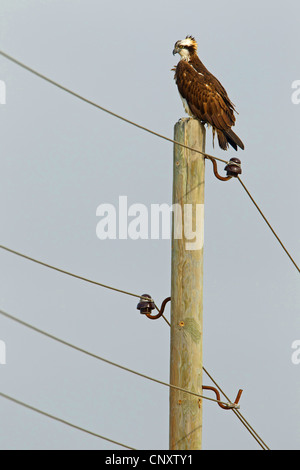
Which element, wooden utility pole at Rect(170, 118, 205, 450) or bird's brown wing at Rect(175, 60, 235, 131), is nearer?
wooden utility pole at Rect(170, 118, 205, 450)

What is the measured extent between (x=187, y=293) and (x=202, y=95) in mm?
2848

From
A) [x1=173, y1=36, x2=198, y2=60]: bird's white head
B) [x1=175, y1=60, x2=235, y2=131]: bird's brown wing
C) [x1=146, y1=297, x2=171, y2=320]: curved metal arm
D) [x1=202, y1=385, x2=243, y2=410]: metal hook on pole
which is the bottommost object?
[x1=202, y1=385, x2=243, y2=410]: metal hook on pole

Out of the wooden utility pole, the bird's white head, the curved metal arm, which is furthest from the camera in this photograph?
the bird's white head

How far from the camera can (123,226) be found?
9.66 metres

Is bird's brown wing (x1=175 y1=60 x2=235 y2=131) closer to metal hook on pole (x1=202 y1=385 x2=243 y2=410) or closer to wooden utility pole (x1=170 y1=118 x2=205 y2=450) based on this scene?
wooden utility pole (x1=170 y1=118 x2=205 y2=450)

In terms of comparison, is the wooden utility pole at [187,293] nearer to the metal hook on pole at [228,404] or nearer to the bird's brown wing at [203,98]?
the metal hook on pole at [228,404]

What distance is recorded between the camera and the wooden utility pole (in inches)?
309

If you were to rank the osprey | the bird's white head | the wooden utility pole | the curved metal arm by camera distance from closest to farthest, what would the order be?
the wooden utility pole
the curved metal arm
the osprey
the bird's white head

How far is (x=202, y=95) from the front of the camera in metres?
10.1

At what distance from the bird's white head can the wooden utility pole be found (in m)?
3.49

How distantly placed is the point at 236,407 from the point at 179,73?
4106 millimetres

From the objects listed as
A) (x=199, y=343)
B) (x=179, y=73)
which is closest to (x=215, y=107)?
(x=179, y=73)

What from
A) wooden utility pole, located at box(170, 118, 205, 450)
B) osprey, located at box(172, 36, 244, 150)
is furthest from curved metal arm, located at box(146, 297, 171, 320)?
osprey, located at box(172, 36, 244, 150)

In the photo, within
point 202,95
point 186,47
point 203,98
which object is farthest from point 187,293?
point 186,47
